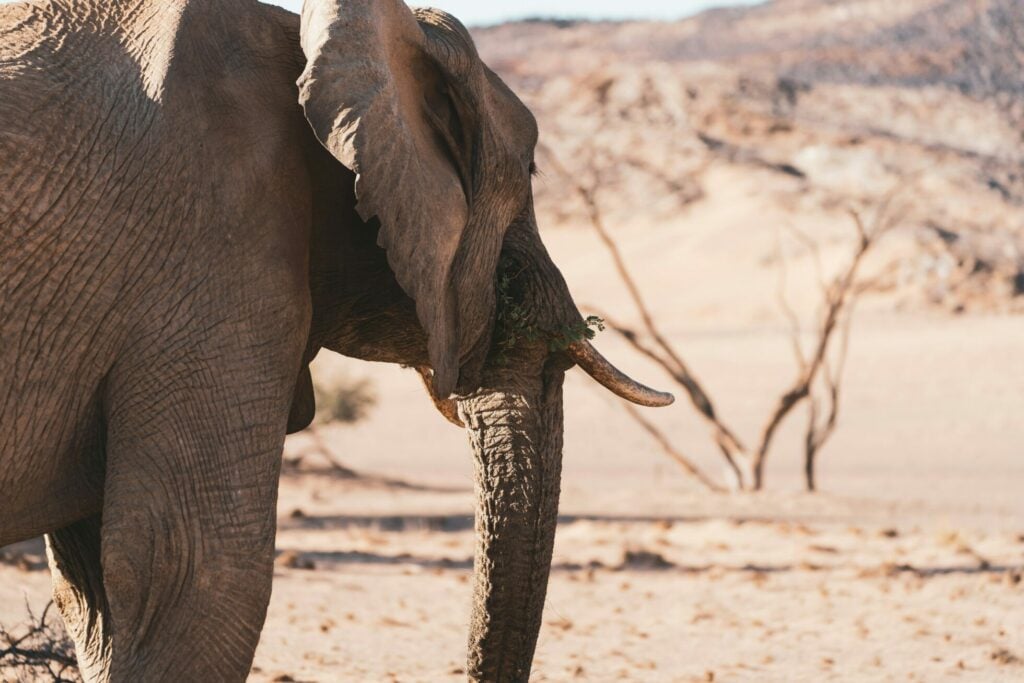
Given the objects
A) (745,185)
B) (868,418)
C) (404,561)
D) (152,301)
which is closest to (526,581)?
(152,301)

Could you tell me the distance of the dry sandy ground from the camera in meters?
8.21

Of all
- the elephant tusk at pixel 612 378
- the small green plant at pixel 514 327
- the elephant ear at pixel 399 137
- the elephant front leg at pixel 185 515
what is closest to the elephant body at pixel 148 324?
the elephant front leg at pixel 185 515

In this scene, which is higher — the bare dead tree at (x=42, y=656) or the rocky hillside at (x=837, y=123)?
the rocky hillside at (x=837, y=123)

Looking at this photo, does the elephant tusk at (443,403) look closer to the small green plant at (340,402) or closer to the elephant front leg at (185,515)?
the elephant front leg at (185,515)

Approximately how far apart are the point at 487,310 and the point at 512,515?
638 millimetres

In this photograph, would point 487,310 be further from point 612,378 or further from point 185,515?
point 185,515

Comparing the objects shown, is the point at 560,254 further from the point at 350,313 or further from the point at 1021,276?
the point at 350,313

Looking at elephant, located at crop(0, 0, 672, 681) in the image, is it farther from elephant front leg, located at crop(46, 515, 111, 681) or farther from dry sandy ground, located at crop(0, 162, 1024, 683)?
dry sandy ground, located at crop(0, 162, 1024, 683)

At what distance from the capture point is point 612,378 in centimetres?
499

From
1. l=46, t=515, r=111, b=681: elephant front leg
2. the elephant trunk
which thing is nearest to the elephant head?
the elephant trunk

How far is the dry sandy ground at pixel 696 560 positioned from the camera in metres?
8.21

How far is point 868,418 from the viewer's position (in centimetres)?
3003

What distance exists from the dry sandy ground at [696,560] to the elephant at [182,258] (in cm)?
333

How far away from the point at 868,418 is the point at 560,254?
3044 centimetres
